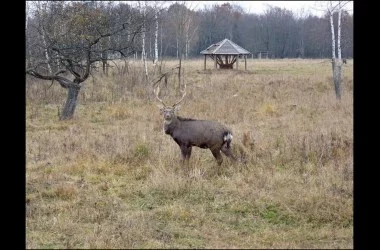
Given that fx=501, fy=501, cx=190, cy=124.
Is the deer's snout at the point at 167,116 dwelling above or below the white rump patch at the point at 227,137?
above

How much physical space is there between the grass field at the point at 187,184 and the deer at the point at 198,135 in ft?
0.75

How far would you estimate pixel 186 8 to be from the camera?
31.9m

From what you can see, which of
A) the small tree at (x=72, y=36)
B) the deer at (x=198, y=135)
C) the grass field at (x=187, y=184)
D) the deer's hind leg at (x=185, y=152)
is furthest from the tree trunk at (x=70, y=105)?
the deer's hind leg at (x=185, y=152)

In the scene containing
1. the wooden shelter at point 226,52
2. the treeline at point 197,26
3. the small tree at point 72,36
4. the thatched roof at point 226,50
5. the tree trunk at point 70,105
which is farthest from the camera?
the wooden shelter at point 226,52

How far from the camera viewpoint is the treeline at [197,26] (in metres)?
16.5

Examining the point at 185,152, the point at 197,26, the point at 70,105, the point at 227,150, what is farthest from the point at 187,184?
the point at 197,26

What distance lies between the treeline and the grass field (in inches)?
117

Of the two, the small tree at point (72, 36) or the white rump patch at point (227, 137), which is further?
the small tree at point (72, 36)

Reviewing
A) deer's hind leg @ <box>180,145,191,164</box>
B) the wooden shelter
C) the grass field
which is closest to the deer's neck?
deer's hind leg @ <box>180,145,191,164</box>

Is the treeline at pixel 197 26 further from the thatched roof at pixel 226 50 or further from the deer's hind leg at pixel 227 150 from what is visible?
the deer's hind leg at pixel 227 150

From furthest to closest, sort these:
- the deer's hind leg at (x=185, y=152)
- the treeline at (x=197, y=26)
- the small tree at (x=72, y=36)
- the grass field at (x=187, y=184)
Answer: the treeline at (x=197, y=26) → the small tree at (x=72, y=36) → the deer's hind leg at (x=185, y=152) → the grass field at (x=187, y=184)

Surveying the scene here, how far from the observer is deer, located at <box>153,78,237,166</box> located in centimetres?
941
